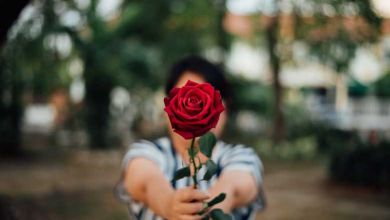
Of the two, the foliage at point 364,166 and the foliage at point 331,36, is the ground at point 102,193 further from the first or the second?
the foliage at point 331,36

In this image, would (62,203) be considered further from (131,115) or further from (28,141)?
(28,141)

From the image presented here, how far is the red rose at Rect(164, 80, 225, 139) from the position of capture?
3.97 ft

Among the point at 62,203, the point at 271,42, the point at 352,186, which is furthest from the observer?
the point at 271,42

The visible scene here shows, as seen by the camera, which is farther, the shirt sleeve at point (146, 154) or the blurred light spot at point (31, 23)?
the blurred light spot at point (31, 23)

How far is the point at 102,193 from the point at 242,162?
7.89m

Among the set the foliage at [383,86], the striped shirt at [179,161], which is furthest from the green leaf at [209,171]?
the foliage at [383,86]

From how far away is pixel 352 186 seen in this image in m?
10.5

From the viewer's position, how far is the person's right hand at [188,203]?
1.35 meters

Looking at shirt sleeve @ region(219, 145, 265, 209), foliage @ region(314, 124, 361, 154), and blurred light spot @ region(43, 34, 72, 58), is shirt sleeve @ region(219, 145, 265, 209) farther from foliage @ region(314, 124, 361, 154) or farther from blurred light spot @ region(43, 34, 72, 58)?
foliage @ region(314, 124, 361, 154)

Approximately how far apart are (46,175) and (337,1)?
7.11 meters

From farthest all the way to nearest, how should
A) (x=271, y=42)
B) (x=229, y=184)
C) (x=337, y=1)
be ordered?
(x=271, y=42) → (x=337, y=1) → (x=229, y=184)

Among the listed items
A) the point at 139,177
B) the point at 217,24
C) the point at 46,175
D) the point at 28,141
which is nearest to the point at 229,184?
the point at 139,177

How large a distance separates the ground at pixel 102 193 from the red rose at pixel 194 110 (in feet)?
15.9

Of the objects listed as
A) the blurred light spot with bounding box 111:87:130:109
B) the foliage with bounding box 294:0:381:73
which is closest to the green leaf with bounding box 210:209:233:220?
the foliage with bounding box 294:0:381:73
